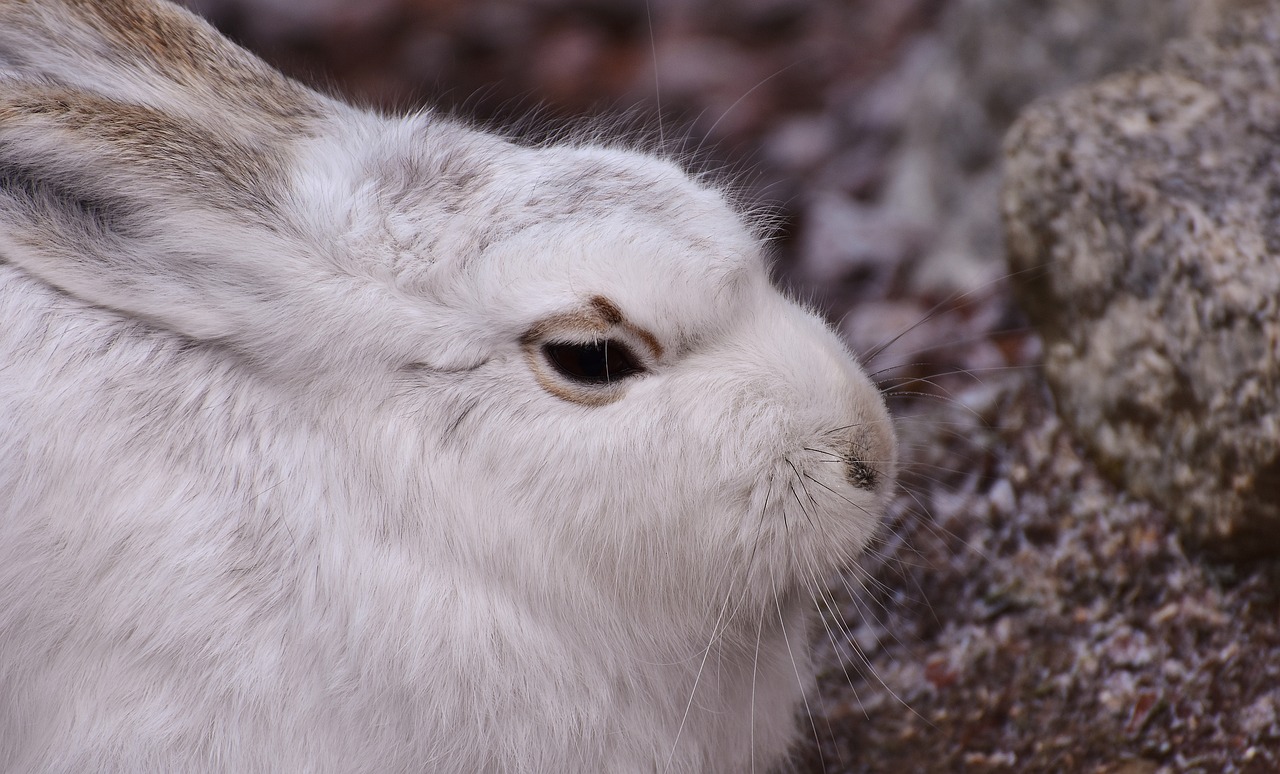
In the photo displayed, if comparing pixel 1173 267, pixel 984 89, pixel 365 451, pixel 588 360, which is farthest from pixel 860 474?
pixel 984 89

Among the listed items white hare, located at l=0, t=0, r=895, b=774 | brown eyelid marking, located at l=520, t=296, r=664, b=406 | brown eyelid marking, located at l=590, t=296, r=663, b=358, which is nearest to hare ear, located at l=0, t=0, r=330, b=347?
white hare, located at l=0, t=0, r=895, b=774

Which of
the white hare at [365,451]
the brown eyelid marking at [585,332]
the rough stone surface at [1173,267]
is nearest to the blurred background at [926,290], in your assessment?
the rough stone surface at [1173,267]

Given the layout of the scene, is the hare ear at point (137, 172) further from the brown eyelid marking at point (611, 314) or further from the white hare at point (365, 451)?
the brown eyelid marking at point (611, 314)

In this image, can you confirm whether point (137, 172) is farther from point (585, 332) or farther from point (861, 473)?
point (861, 473)

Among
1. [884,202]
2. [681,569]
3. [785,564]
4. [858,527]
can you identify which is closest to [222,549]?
[681,569]

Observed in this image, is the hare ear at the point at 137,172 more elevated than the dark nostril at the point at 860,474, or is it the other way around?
the hare ear at the point at 137,172

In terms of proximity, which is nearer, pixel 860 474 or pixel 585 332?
pixel 585 332
